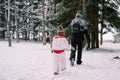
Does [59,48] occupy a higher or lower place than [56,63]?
higher

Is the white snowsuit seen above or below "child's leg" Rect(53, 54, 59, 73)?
above

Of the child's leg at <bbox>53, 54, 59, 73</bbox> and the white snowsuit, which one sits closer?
the child's leg at <bbox>53, 54, 59, 73</bbox>

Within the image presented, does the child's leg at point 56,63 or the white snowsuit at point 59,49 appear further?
the white snowsuit at point 59,49

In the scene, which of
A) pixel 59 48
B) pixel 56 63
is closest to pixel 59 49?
pixel 59 48

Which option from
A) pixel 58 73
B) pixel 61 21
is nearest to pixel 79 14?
pixel 58 73

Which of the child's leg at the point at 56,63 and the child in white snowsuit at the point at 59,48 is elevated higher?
the child in white snowsuit at the point at 59,48

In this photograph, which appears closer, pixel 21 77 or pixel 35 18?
pixel 21 77

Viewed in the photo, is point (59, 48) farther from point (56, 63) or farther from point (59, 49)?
point (56, 63)

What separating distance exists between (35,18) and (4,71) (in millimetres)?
46691

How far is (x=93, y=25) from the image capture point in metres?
25.9

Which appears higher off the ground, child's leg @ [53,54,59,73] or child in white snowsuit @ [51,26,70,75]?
child in white snowsuit @ [51,26,70,75]

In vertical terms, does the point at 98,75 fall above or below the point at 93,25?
below

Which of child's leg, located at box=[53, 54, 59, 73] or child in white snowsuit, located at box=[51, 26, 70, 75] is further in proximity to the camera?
child in white snowsuit, located at box=[51, 26, 70, 75]

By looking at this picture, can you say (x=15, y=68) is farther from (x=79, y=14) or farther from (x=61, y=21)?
(x=61, y=21)
